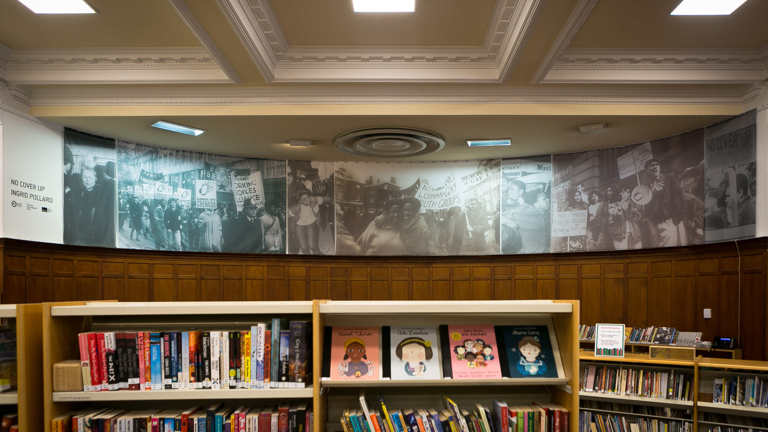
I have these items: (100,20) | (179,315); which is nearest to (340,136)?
(100,20)

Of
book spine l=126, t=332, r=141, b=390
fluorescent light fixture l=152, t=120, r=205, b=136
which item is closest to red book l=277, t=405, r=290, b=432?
book spine l=126, t=332, r=141, b=390

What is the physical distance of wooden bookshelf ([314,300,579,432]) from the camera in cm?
272

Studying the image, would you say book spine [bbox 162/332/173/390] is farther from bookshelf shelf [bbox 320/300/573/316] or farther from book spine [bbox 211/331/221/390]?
bookshelf shelf [bbox 320/300/573/316]

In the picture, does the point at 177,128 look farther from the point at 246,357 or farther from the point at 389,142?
the point at 246,357

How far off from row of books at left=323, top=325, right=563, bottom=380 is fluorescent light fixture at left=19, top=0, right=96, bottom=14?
162 inches

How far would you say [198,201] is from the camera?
850 centimetres

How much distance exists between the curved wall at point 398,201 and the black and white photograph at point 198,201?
2cm

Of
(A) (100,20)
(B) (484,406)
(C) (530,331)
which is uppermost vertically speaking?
(A) (100,20)

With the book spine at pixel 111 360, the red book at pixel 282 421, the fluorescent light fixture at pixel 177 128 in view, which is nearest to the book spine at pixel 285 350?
the red book at pixel 282 421

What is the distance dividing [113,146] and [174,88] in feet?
6.43

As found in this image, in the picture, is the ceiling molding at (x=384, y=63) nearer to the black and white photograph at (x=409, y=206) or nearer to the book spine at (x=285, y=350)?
the black and white photograph at (x=409, y=206)

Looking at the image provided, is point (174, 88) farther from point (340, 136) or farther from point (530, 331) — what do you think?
point (530, 331)

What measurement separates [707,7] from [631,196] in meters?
3.51

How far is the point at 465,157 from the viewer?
8883 mm
